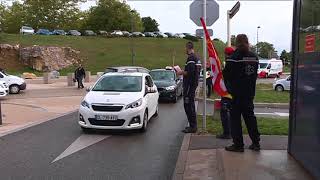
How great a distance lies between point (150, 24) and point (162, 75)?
366 ft

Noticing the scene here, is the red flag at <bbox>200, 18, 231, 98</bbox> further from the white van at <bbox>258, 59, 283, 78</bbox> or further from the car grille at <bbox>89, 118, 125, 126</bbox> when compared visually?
the white van at <bbox>258, 59, 283, 78</bbox>

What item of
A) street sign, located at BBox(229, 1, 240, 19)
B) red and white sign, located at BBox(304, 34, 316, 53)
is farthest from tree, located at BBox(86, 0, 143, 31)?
red and white sign, located at BBox(304, 34, 316, 53)

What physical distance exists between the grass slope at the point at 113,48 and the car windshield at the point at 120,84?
165 ft

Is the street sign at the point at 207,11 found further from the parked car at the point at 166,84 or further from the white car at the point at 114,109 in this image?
the parked car at the point at 166,84

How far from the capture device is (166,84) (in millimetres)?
→ 21266

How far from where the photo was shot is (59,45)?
6975cm

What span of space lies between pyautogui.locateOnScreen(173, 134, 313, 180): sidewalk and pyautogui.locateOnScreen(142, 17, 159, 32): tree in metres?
123

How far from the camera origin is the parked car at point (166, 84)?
69.0 ft

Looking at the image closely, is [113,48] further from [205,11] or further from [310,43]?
[310,43]

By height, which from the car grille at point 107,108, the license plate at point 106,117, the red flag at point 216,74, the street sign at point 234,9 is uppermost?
the street sign at point 234,9

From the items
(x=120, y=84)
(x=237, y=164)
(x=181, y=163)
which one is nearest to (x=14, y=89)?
(x=120, y=84)

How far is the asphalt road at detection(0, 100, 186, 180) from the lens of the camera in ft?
24.8

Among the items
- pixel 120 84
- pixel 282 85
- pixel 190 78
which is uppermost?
pixel 190 78

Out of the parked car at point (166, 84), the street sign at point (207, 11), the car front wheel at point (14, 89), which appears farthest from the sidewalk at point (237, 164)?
the car front wheel at point (14, 89)
